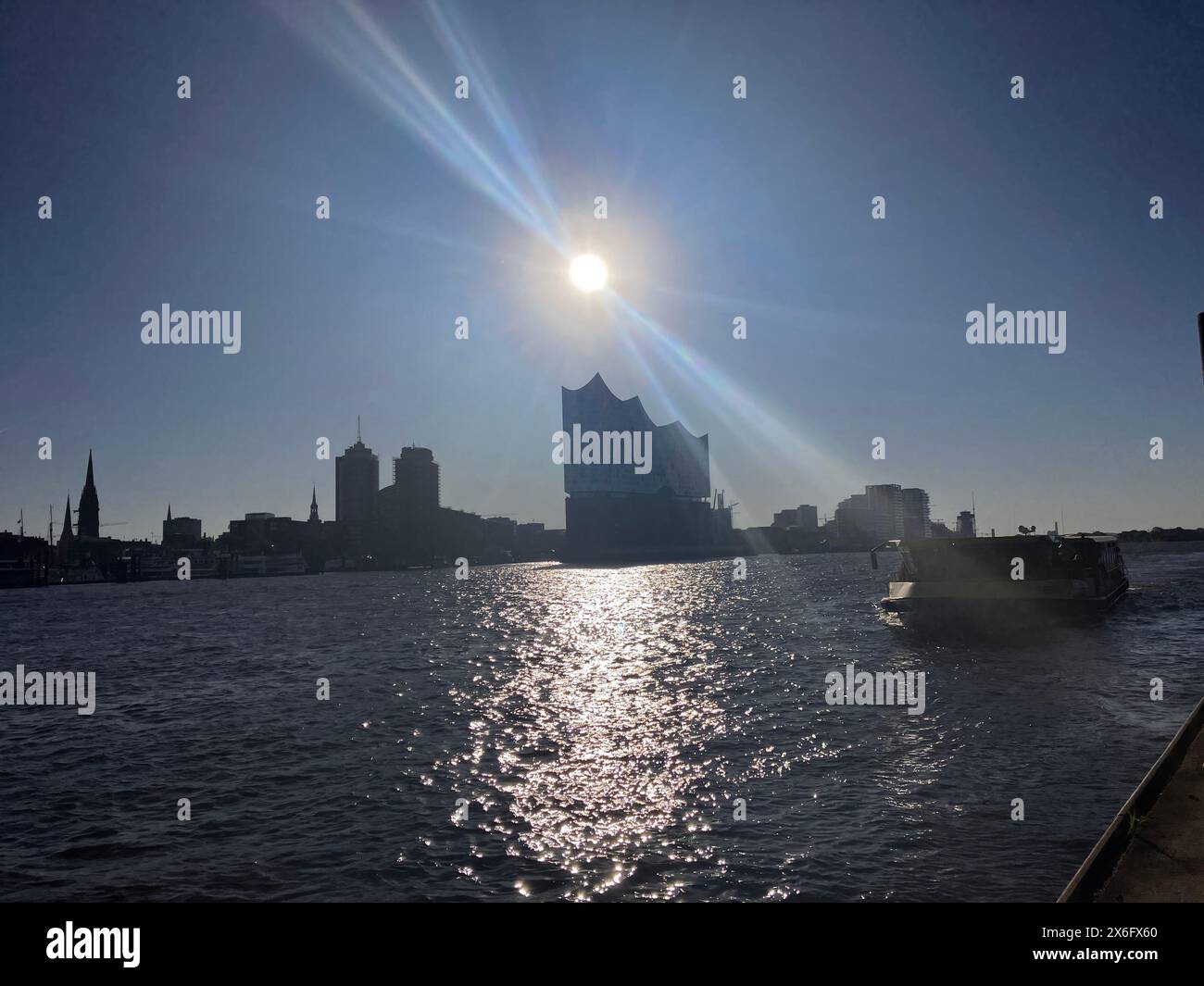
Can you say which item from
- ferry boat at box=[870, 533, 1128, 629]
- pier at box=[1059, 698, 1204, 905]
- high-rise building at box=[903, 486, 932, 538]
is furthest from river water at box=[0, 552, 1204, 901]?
high-rise building at box=[903, 486, 932, 538]

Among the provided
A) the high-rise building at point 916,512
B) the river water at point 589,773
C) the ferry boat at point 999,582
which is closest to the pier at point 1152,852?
the river water at point 589,773

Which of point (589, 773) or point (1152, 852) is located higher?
point (1152, 852)

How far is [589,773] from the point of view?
17.6 meters

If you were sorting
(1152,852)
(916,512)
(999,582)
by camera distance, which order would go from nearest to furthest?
(1152,852) < (999,582) < (916,512)

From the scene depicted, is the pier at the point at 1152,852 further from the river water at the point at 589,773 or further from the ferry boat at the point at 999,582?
the ferry boat at the point at 999,582

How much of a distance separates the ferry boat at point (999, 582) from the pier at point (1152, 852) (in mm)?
41872

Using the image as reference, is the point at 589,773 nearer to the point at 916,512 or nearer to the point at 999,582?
the point at 999,582

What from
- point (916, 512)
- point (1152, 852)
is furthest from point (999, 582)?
point (916, 512)

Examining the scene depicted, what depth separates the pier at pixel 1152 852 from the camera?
295 inches

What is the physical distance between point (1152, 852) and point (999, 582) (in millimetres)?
47251

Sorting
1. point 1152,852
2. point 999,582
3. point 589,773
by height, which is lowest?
point 589,773

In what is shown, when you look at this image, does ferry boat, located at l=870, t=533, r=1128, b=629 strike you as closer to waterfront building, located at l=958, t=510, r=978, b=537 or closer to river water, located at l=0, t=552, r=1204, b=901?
river water, located at l=0, t=552, r=1204, b=901

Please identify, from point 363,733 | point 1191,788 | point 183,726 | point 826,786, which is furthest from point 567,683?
point 1191,788
